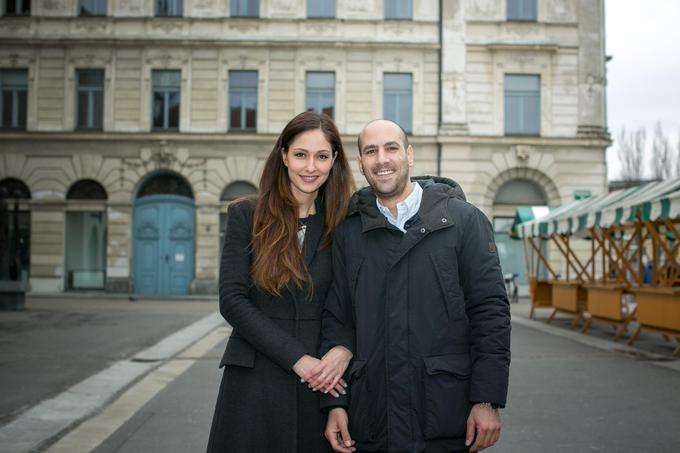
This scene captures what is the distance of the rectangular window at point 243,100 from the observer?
26.7m

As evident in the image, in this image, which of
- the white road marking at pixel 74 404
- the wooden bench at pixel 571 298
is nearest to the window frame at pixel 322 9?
the wooden bench at pixel 571 298

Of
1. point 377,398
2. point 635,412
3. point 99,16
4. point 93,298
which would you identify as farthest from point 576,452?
point 99,16

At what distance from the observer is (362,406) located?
2.82 meters

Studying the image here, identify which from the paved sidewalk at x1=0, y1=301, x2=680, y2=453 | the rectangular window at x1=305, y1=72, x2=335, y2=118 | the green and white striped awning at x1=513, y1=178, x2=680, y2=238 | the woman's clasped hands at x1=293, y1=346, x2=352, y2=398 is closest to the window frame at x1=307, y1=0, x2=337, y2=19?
the rectangular window at x1=305, y1=72, x2=335, y2=118

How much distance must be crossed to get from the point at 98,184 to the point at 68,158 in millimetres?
1456

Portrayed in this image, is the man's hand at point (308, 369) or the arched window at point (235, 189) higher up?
the arched window at point (235, 189)

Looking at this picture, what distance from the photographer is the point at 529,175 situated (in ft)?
87.5

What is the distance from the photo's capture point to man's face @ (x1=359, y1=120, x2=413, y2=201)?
2969 millimetres

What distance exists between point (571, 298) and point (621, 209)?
431 cm

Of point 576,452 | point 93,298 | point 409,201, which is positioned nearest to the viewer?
point 409,201

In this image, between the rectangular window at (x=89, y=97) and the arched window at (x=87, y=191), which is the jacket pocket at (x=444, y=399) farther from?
the rectangular window at (x=89, y=97)

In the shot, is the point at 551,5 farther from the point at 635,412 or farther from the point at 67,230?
the point at 635,412

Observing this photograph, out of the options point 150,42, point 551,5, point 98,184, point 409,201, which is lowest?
point 409,201

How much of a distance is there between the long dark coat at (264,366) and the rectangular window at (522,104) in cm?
2510
